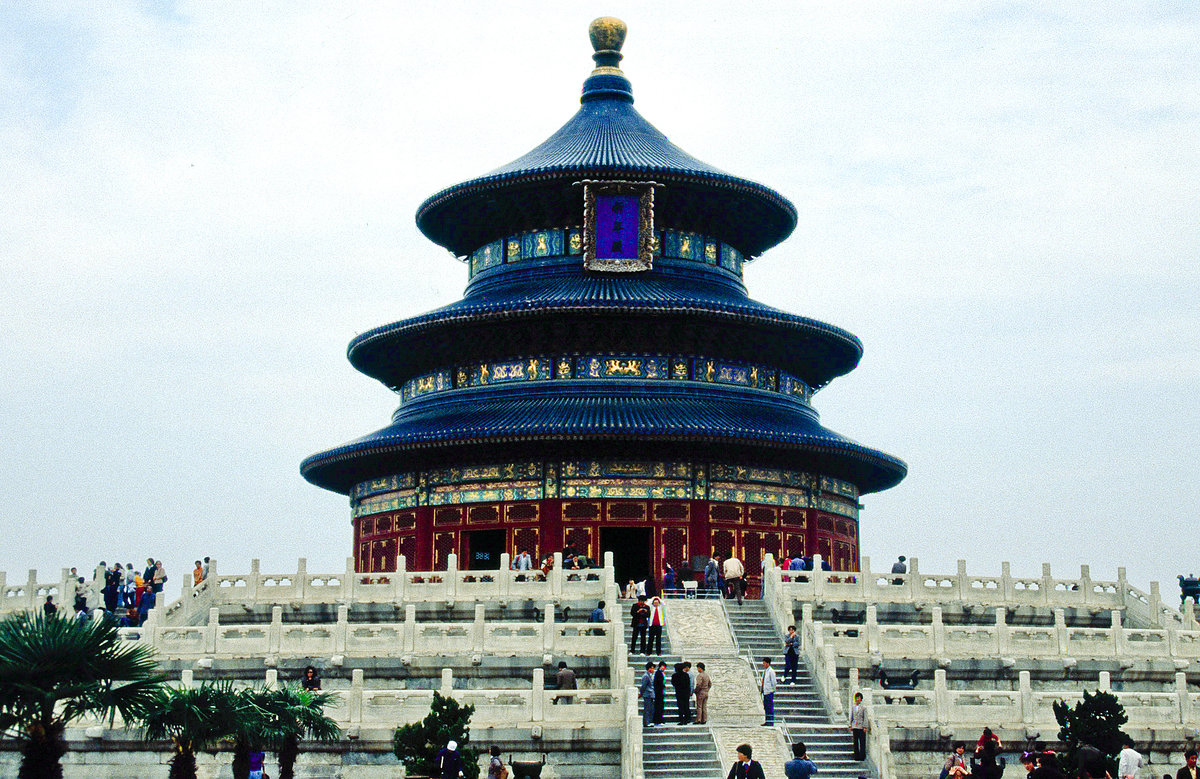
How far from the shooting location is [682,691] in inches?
1158

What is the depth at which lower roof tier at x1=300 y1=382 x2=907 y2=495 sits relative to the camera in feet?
155

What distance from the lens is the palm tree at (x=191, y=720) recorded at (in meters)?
24.0

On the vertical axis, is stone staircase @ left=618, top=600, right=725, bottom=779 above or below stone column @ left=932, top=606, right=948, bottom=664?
below

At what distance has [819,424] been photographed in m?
53.9

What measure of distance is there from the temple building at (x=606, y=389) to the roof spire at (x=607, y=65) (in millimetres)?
2559

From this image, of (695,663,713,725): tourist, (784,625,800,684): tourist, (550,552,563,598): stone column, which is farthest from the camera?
(550,552,563,598): stone column

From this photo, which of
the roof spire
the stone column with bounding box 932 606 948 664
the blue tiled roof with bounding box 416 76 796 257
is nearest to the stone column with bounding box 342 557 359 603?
the stone column with bounding box 932 606 948 664

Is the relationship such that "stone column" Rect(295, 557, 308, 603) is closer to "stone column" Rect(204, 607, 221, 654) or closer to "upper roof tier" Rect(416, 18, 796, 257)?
"stone column" Rect(204, 607, 221, 654)

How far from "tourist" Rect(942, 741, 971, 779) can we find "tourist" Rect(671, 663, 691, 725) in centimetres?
444

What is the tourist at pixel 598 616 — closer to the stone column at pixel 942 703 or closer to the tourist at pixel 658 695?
the tourist at pixel 658 695

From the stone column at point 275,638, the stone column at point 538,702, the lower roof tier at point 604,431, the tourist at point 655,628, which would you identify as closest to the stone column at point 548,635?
the tourist at point 655,628

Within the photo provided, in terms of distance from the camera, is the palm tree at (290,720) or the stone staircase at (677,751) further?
the stone staircase at (677,751)

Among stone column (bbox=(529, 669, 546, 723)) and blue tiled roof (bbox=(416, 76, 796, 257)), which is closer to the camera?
stone column (bbox=(529, 669, 546, 723))

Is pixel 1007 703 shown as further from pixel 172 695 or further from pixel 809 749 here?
pixel 172 695
